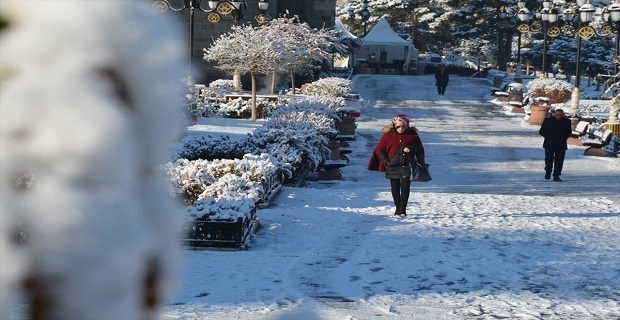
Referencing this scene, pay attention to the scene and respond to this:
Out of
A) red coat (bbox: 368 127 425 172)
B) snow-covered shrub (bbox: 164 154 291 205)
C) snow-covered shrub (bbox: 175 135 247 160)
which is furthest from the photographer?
snow-covered shrub (bbox: 175 135 247 160)

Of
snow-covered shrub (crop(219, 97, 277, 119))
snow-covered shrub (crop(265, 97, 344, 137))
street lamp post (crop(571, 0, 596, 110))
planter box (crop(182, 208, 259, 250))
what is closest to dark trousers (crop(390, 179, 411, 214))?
planter box (crop(182, 208, 259, 250))

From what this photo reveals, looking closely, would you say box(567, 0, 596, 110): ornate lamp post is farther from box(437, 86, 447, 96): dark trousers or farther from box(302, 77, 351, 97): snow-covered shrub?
box(437, 86, 447, 96): dark trousers

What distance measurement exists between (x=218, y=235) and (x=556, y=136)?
1022 centimetres

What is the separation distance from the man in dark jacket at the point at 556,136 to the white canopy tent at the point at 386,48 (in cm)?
4564

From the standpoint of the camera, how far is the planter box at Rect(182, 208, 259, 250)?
388 inches

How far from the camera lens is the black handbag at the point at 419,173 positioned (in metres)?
12.1

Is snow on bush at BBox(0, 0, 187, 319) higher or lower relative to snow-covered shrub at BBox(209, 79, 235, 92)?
higher

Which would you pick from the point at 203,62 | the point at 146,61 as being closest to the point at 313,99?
the point at 203,62

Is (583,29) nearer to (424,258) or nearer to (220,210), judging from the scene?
(424,258)

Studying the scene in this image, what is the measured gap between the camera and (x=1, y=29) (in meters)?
0.76

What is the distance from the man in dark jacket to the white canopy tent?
45645 mm

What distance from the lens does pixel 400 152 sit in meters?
12.2

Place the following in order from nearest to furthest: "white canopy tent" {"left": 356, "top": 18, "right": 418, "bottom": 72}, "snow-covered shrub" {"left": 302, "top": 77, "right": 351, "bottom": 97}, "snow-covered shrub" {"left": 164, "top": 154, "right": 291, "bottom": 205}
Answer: "snow-covered shrub" {"left": 164, "top": 154, "right": 291, "bottom": 205} → "snow-covered shrub" {"left": 302, "top": 77, "right": 351, "bottom": 97} → "white canopy tent" {"left": 356, "top": 18, "right": 418, "bottom": 72}

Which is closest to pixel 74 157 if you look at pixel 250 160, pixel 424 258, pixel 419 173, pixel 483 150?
pixel 424 258
